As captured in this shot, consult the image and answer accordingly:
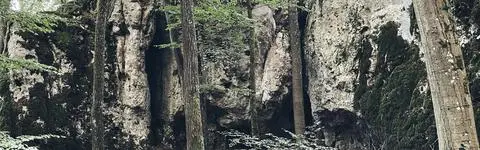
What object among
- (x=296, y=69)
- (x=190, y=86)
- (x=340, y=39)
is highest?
(x=340, y=39)

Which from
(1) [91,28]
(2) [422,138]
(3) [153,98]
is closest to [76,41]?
(1) [91,28]

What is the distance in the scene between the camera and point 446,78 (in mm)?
4492

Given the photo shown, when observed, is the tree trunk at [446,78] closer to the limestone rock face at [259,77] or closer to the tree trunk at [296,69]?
the tree trunk at [296,69]

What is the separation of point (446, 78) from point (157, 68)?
1258 centimetres

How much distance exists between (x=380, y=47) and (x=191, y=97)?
5637 millimetres

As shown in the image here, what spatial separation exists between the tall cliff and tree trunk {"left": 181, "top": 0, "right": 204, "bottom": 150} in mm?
3778

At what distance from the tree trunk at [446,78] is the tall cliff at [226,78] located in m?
5.69

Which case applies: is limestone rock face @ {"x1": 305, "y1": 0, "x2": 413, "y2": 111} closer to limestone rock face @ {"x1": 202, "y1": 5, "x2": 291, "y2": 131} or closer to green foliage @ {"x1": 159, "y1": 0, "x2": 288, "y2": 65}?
limestone rock face @ {"x1": 202, "y1": 5, "x2": 291, "y2": 131}

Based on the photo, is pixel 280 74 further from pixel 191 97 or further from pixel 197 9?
pixel 191 97

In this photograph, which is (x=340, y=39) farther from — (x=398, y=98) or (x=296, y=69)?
(x=398, y=98)

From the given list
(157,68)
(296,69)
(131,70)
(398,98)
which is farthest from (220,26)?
(398,98)

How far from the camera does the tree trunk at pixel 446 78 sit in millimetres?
4359

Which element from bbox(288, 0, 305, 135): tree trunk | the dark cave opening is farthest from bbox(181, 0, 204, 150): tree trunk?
the dark cave opening

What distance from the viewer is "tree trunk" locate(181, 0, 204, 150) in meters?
9.22
